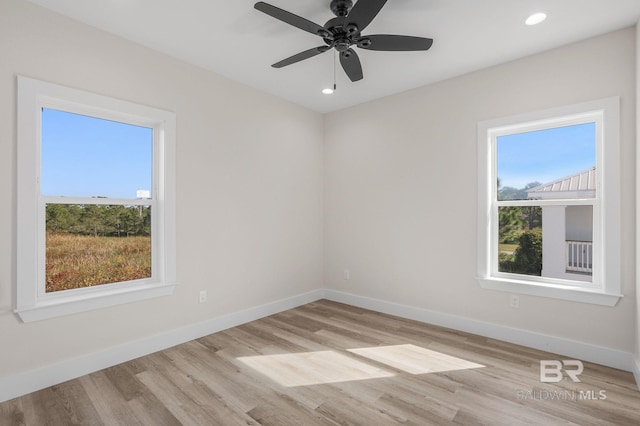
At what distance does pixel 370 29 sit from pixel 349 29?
0.61m

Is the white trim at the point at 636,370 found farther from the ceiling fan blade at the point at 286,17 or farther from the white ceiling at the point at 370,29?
the ceiling fan blade at the point at 286,17

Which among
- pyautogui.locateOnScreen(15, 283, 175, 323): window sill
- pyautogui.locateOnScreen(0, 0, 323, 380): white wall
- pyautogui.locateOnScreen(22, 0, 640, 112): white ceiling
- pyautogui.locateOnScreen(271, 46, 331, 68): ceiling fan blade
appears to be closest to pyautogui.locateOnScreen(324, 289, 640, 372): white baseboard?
pyautogui.locateOnScreen(0, 0, 323, 380): white wall

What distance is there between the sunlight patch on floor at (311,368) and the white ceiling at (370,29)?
2769 millimetres

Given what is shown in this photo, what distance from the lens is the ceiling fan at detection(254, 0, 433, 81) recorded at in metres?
1.89

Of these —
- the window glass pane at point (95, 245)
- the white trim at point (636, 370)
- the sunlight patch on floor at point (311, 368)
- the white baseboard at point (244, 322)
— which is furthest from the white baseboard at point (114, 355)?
the white trim at point (636, 370)

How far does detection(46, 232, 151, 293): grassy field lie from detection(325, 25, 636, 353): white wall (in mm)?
2518

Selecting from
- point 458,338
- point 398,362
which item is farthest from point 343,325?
point 458,338

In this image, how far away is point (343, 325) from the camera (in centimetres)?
355

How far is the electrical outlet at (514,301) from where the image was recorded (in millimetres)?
3023

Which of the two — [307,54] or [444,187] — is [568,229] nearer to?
[444,187]

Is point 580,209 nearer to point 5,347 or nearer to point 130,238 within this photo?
point 130,238

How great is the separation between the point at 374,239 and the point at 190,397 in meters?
2.69

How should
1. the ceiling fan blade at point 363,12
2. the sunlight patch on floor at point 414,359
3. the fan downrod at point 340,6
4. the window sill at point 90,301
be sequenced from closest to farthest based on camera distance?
the ceiling fan blade at point 363,12
the fan downrod at point 340,6
the window sill at point 90,301
the sunlight patch on floor at point 414,359

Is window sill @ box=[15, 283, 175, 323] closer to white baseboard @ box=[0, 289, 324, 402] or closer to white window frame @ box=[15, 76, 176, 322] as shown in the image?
white window frame @ box=[15, 76, 176, 322]
